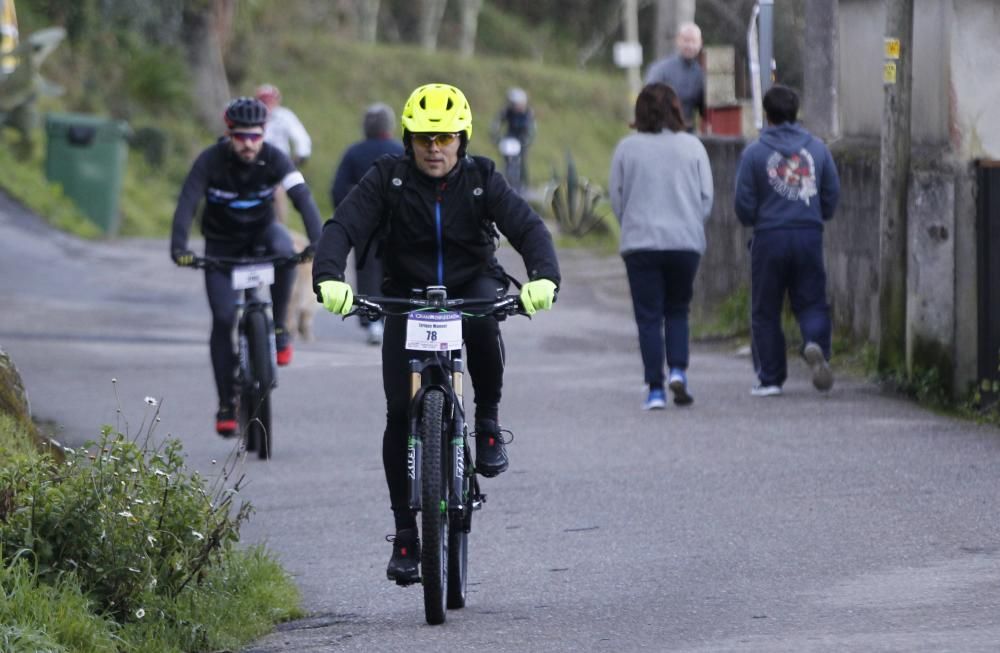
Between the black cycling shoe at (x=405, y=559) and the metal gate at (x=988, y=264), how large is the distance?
5.44 m

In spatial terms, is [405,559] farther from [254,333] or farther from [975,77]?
[975,77]

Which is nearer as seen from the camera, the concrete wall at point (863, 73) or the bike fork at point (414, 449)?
the bike fork at point (414, 449)

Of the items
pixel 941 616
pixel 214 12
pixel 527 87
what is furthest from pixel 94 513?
pixel 527 87

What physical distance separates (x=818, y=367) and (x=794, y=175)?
3.73 feet

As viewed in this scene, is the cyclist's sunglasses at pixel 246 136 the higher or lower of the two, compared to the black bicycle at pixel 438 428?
higher

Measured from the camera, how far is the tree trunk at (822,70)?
15555 millimetres

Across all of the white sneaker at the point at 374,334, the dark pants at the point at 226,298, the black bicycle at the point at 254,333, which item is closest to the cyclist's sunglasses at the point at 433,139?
the black bicycle at the point at 254,333

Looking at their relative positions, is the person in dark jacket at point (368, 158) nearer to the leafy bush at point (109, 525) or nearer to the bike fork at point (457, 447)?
the bike fork at point (457, 447)

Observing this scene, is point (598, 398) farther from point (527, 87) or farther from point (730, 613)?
point (527, 87)

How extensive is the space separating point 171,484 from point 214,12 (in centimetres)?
3571

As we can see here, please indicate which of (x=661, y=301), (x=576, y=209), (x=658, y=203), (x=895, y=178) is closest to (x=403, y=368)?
(x=658, y=203)

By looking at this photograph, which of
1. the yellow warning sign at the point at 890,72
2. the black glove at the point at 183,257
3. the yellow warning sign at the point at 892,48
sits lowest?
the black glove at the point at 183,257

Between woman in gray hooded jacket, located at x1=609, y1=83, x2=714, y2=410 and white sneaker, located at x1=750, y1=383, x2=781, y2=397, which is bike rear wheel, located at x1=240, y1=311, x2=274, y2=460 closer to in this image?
woman in gray hooded jacket, located at x1=609, y1=83, x2=714, y2=410

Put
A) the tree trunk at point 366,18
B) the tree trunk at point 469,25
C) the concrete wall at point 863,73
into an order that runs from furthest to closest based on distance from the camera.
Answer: the tree trunk at point 469,25
the tree trunk at point 366,18
the concrete wall at point 863,73
